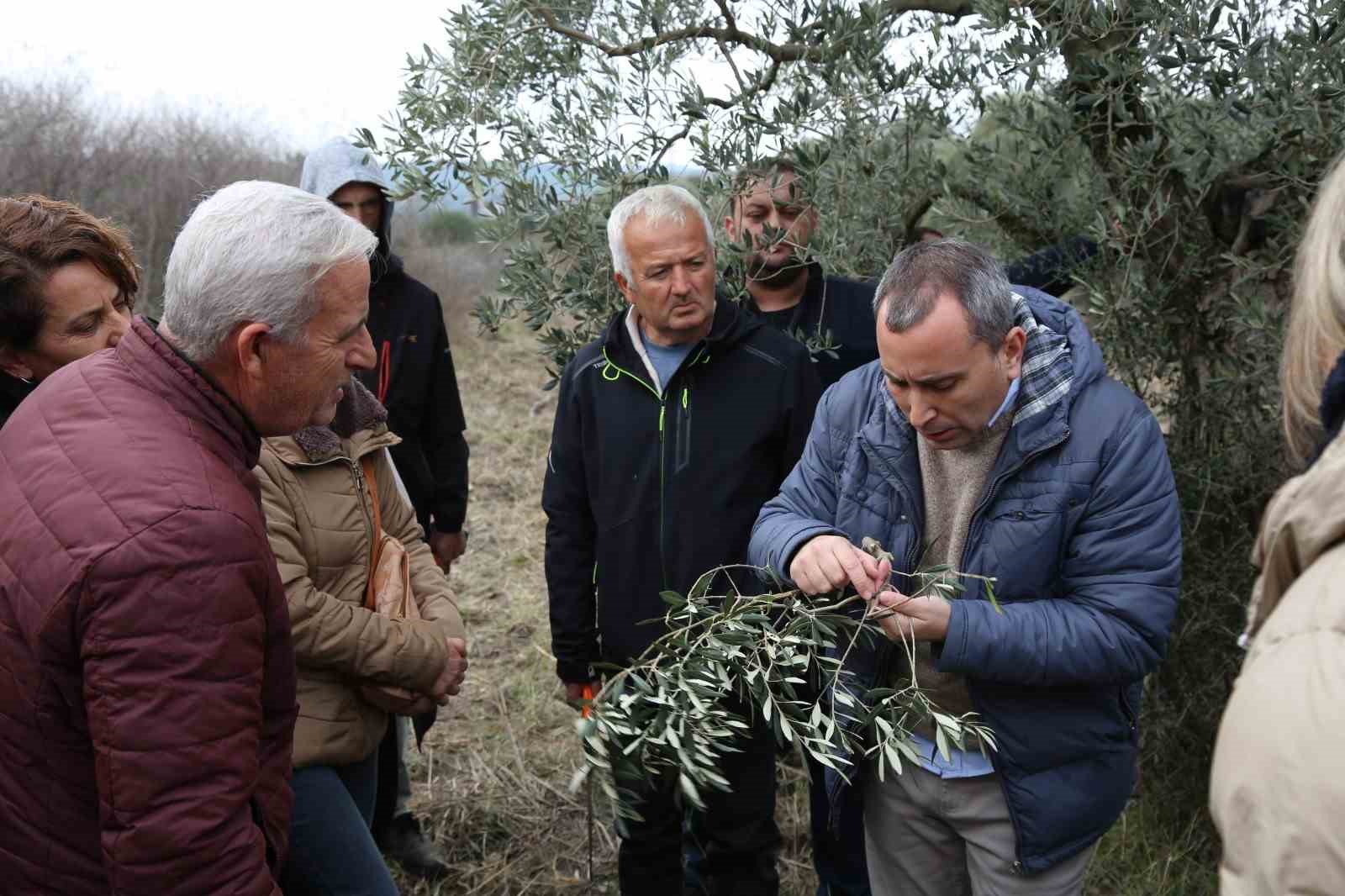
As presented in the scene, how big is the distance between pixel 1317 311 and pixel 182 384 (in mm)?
1689

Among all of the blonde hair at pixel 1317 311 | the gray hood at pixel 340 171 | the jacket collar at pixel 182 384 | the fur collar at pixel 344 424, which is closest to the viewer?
the blonde hair at pixel 1317 311

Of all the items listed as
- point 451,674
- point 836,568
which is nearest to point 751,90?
point 836,568

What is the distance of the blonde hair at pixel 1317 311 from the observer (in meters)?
1.35

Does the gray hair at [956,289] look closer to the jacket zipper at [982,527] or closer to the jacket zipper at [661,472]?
the jacket zipper at [982,527]

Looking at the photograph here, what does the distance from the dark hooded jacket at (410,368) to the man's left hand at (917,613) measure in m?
2.33

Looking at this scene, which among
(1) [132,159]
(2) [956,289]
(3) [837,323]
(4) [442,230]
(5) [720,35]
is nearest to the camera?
(2) [956,289]

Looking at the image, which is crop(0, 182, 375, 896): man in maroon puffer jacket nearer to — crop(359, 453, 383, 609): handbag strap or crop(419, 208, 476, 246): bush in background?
crop(359, 453, 383, 609): handbag strap

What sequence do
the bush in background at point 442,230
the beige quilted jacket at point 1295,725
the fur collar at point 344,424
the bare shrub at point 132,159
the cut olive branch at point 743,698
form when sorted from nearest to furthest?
the beige quilted jacket at point 1295,725 < the cut olive branch at point 743,698 < the fur collar at point 344,424 < the bare shrub at point 132,159 < the bush in background at point 442,230

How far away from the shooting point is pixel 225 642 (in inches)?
68.7

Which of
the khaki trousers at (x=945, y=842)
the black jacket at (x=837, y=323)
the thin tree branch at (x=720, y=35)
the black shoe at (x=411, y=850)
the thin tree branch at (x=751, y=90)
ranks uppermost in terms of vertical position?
the thin tree branch at (x=720, y=35)

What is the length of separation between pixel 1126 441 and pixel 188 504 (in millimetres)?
1885

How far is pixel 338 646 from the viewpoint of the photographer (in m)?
2.74

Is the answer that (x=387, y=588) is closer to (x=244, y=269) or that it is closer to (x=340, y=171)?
(x=244, y=269)

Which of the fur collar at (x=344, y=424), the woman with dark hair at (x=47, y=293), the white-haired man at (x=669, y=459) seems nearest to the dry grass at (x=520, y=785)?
the white-haired man at (x=669, y=459)
